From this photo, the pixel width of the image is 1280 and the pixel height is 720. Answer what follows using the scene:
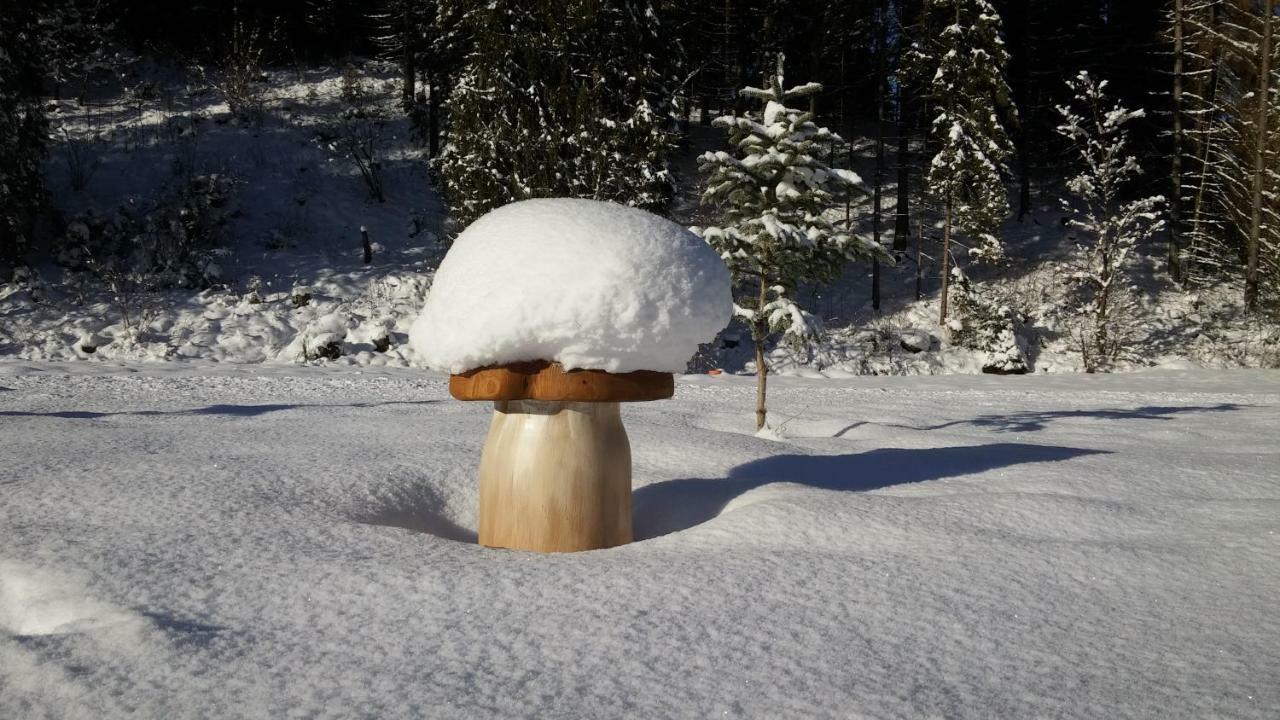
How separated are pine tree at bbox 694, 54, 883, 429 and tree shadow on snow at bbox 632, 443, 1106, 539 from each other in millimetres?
2558

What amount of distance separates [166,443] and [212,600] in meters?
2.65

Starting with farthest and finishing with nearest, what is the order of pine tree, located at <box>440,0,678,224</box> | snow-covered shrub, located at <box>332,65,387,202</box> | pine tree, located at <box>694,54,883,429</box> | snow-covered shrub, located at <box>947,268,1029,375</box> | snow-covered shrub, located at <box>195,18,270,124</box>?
snow-covered shrub, located at <box>195,18,270,124</box>, snow-covered shrub, located at <box>332,65,387,202</box>, snow-covered shrub, located at <box>947,268,1029,375</box>, pine tree, located at <box>440,0,678,224</box>, pine tree, located at <box>694,54,883,429</box>

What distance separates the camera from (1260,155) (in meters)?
18.7

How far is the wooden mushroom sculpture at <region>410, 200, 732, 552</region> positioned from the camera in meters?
2.90

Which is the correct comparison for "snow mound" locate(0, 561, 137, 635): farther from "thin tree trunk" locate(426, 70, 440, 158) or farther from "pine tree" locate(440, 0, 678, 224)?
"thin tree trunk" locate(426, 70, 440, 158)

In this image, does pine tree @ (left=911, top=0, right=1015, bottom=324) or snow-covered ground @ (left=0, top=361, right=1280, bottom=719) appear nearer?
snow-covered ground @ (left=0, top=361, right=1280, bottom=719)

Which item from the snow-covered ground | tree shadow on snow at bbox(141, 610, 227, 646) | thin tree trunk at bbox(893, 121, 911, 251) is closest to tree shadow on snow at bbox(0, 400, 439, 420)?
the snow-covered ground

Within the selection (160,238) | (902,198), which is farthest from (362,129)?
(902,198)

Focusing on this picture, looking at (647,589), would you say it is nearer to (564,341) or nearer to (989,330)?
(564,341)

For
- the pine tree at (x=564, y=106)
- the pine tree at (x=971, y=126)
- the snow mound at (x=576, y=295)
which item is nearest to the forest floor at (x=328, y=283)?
the pine tree at (x=971, y=126)

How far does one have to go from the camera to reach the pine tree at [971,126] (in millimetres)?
20422

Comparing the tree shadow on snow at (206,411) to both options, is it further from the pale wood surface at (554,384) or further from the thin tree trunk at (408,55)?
the thin tree trunk at (408,55)

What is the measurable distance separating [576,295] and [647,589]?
1.08 meters

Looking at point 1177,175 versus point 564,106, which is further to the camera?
point 1177,175
